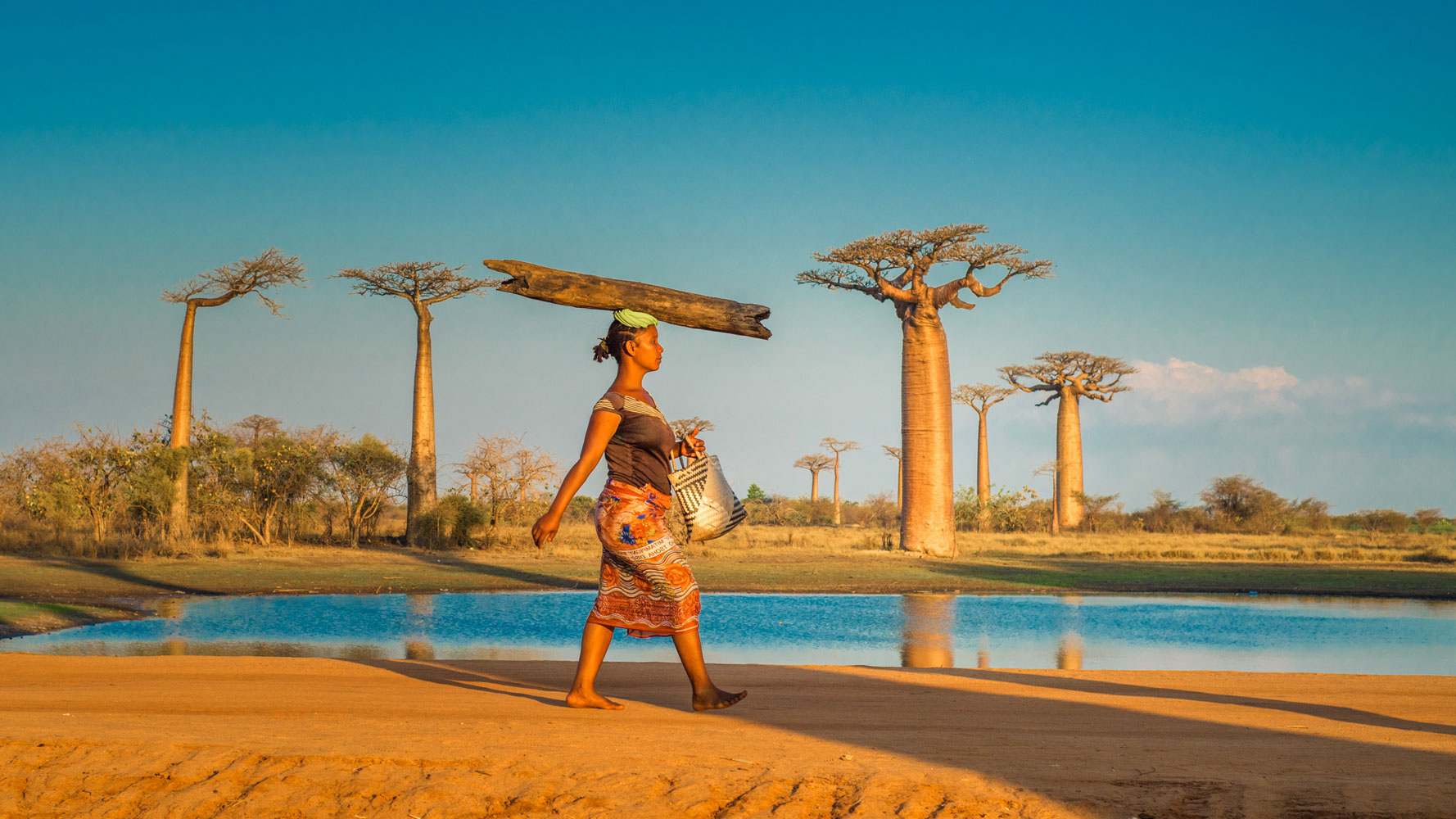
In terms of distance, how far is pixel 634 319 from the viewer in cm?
471

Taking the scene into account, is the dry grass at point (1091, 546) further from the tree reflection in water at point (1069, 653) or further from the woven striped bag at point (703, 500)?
the woven striped bag at point (703, 500)

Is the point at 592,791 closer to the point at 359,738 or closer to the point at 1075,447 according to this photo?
the point at 359,738

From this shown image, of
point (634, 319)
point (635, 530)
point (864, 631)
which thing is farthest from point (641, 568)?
point (864, 631)

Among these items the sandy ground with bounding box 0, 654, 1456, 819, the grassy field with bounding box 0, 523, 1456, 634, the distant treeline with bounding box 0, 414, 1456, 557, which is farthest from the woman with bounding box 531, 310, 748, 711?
the distant treeline with bounding box 0, 414, 1456, 557

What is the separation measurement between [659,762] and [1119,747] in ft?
5.50

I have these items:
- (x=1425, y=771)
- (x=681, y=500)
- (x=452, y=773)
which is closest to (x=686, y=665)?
(x=681, y=500)

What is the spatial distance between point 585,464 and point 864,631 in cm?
699

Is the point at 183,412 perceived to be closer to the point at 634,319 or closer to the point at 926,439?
the point at 926,439

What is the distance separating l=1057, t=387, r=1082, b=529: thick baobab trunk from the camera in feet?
140

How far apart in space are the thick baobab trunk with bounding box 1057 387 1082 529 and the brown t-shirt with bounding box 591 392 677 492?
132ft

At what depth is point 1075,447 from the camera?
141 feet

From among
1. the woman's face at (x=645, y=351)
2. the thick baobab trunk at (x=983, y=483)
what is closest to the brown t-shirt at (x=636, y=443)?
the woman's face at (x=645, y=351)

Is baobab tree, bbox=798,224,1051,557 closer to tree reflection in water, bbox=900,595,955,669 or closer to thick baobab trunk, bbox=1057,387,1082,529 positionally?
tree reflection in water, bbox=900,595,955,669

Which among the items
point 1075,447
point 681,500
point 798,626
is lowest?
point 798,626
